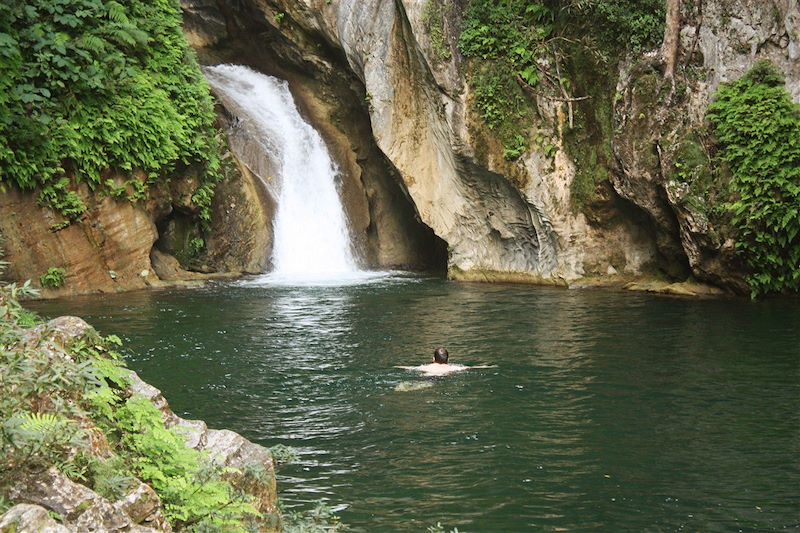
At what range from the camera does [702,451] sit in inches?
369

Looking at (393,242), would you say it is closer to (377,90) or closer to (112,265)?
(377,90)

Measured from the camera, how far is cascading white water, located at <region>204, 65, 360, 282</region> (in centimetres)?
2616

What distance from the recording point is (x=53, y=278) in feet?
68.2

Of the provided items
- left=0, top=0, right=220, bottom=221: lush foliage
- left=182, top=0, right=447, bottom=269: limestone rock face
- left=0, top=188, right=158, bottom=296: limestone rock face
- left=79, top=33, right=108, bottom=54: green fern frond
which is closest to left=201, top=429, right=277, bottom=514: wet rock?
left=0, top=188, right=158, bottom=296: limestone rock face

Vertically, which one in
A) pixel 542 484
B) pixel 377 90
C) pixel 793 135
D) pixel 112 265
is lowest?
pixel 542 484

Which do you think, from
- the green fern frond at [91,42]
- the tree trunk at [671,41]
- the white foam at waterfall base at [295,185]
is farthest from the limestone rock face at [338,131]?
the tree trunk at [671,41]

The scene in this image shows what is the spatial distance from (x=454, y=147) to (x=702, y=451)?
15864mm

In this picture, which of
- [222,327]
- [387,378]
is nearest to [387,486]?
[387,378]

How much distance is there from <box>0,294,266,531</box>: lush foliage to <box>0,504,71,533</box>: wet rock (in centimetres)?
52

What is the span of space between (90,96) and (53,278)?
454 cm

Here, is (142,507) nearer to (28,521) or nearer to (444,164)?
(28,521)

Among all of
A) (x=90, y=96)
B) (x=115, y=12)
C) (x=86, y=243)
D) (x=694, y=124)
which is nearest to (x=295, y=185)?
(x=90, y=96)

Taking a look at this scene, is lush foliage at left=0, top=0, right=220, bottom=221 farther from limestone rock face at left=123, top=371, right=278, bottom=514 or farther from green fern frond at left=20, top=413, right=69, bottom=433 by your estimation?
green fern frond at left=20, top=413, right=69, bottom=433

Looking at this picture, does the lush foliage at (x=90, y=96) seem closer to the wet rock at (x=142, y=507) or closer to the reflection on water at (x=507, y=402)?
the reflection on water at (x=507, y=402)
